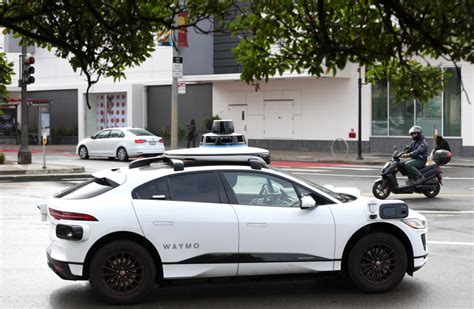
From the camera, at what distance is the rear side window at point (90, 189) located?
312 inches

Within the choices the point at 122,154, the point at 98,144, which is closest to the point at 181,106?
the point at 98,144

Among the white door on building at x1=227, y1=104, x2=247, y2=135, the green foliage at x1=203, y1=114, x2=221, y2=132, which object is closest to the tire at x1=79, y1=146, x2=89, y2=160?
the green foliage at x1=203, y1=114, x2=221, y2=132

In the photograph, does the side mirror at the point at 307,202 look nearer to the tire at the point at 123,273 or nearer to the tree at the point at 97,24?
the tire at the point at 123,273

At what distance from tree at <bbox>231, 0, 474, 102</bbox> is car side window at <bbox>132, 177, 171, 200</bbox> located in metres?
2.93

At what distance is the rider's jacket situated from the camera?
658 inches

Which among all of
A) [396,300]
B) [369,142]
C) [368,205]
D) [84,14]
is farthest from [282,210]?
[369,142]

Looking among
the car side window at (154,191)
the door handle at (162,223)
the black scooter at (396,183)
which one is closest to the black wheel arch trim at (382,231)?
the door handle at (162,223)

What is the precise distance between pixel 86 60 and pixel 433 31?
2.49 m

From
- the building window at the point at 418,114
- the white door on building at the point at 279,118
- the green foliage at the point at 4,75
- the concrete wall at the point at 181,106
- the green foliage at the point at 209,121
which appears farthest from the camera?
the concrete wall at the point at 181,106

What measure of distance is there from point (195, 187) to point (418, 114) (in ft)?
86.3

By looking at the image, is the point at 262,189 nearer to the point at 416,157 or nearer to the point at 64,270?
the point at 64,270

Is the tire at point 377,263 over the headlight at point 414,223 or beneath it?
beneath

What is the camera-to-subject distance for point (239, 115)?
127ft

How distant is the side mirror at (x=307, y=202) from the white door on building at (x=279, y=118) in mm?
28751
